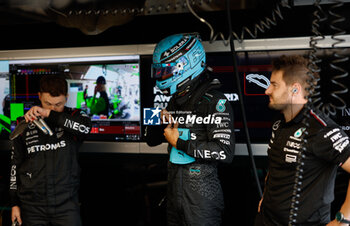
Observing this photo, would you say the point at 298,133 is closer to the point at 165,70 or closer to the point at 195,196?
the point at 195,196

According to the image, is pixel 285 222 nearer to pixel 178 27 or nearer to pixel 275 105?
pixel 275 105

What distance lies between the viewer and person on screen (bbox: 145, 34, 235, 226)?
1681 millimetres

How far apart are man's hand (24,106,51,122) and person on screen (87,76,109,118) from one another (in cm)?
85

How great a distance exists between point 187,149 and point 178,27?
1364 mm

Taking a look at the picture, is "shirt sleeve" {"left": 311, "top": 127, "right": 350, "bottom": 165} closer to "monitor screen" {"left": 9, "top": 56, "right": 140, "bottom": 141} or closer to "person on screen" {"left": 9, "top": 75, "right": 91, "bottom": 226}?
"person on screen" {"left": 9, "top": 75, "right": 91, "bottom": 226}

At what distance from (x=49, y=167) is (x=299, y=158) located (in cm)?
138

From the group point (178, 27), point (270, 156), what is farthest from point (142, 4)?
point (178, 27)

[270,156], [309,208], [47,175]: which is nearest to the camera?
[309,208]

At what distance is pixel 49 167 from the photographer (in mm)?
1973

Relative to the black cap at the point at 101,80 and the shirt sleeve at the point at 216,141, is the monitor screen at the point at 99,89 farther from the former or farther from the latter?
the shirt sleeve at the point at 216,141

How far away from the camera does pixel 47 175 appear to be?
6.47ft

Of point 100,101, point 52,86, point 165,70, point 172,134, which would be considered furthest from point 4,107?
point 172,134

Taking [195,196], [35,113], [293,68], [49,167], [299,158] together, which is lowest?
[195,196]

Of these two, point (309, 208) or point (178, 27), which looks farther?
point (178, 27)
